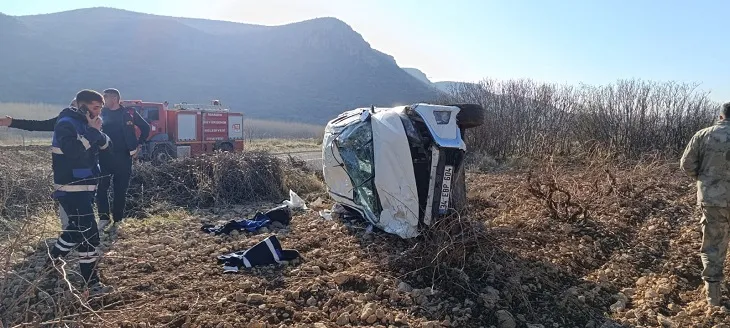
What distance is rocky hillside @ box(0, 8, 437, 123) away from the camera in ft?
225

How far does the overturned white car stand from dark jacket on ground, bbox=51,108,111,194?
2616 millimetres

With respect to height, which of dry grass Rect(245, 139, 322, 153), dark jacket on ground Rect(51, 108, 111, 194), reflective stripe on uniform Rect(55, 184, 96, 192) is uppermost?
dark jacket on ground Rect(51, 108, 111, 194)

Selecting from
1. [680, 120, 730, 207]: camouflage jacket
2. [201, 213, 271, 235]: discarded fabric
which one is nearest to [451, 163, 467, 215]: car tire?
[680, 120, 730, 207]: camouflage jacket

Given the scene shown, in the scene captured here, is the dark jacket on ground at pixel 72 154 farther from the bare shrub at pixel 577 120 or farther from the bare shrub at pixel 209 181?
the bare shrub at pixel 577 120

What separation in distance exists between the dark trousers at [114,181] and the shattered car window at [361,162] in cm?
281

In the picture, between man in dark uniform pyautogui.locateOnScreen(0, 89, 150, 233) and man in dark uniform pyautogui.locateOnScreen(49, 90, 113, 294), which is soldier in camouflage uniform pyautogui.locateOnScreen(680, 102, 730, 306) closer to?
man in dark uniform pyautogui.locateOnScreen(49, 90, 113, 294)

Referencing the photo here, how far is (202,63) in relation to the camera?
89125mm

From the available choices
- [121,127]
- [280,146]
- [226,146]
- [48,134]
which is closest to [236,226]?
[121,127]

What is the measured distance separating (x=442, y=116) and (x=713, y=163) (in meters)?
2.37

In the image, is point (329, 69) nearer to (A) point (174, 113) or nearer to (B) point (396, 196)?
(A) point (174, 113)

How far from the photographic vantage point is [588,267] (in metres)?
4.74

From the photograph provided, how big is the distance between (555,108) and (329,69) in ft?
295

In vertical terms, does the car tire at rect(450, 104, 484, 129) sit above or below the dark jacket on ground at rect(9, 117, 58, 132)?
above

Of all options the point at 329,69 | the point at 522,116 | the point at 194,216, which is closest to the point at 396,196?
the point at 194,216
